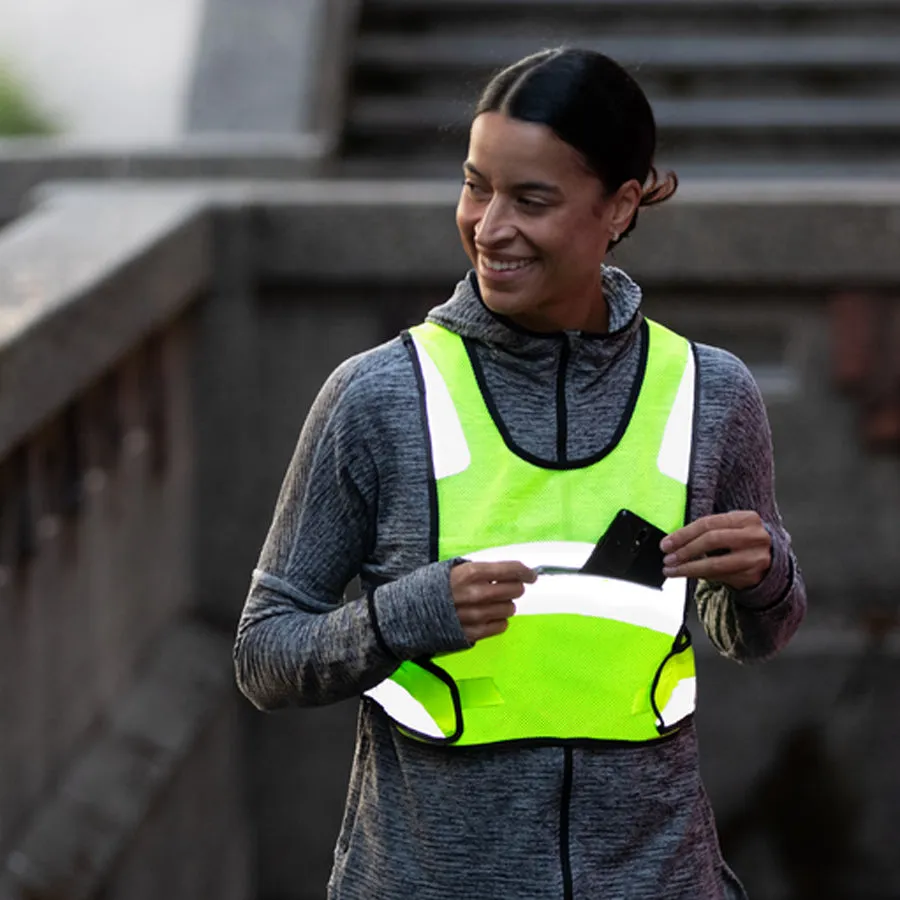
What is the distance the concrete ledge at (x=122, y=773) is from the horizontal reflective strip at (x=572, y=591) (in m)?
2.13

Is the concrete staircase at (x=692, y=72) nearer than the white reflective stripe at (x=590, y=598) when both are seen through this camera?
No

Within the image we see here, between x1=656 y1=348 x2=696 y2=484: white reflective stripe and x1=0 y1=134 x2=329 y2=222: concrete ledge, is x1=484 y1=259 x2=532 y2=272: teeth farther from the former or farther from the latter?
x1=0 y1=134 x2=329 y2=222: concrete ledge

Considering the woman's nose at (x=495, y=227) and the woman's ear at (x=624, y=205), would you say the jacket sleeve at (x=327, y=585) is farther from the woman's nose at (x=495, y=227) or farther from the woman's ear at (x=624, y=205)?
the woman's ear at (x=624, y=205)

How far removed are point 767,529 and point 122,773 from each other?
301 cm

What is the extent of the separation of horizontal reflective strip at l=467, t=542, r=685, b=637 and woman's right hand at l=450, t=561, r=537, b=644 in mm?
103

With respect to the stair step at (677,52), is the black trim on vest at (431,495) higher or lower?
higher

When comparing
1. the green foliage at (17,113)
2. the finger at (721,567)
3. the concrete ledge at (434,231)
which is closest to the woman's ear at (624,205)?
the finger at (721,567)

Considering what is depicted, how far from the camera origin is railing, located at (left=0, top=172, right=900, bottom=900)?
586cm

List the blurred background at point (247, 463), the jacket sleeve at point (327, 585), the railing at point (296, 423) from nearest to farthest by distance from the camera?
the jacket sleeve at point (327, 585), the blurred background at point (247, 463), the railing at point (296, 423)

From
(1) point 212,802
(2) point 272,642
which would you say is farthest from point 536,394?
(1) point 212,802

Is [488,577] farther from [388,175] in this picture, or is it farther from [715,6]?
[715,6]

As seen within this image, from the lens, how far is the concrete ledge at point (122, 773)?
484 centimetres

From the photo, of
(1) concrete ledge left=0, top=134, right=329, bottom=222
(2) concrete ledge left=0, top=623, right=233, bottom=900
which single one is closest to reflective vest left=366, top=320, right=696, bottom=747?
(2) concrete ledge left=0, top=623, right=233, bottom=900

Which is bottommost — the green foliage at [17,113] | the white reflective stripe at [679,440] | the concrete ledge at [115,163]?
the green foliage at [17,113]
